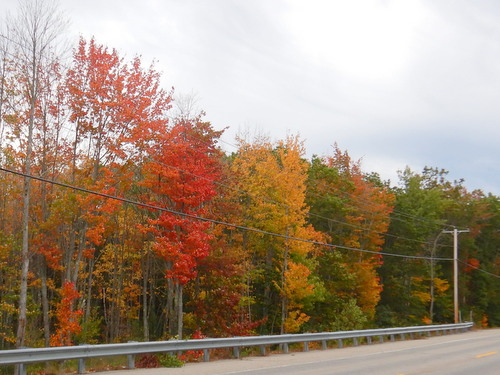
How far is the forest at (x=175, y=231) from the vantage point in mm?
22984

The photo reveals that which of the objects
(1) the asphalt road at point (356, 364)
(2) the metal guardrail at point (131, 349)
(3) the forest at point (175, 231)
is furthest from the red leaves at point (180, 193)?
(1) the asphalt road at point (356, 364)

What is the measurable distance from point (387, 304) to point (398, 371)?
37508mm

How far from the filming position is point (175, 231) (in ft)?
88.8

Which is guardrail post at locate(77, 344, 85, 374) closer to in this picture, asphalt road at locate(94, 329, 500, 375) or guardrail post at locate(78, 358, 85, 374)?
guardrail post at locate(78, 358, 85, 374)

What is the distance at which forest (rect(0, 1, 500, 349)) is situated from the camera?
2298cm

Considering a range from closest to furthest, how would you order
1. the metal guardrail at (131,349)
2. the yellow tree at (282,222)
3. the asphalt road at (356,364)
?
the metal guardrail at (131,349) → the asphalt road at (356,364) → the yellow tree at (282,222)

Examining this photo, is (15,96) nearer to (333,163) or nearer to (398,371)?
(398,371)

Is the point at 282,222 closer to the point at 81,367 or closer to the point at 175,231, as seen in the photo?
the point at 175,231

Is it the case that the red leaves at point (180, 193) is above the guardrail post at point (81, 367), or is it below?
above

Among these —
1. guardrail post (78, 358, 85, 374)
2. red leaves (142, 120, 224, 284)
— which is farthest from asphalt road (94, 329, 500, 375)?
red leaves (142, 120, 224, 284)

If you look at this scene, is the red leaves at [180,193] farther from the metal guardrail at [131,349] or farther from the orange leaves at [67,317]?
the metal guardrail at [131,349]

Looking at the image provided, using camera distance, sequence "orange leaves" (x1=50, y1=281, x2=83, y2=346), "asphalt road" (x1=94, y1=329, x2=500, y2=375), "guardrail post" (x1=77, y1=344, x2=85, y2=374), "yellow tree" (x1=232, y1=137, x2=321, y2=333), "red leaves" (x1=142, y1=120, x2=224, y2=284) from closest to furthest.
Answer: "guardrail post" (x1=77, y1=344, x2=85, y2=374)
"asphalt road" (x1=94, y1=329, x2=500, y2=375)
"orange leaves" (x1=50, y1=281, x2=83, y2=346)
"red leaves" (x1=142, y1=120, x2=224, y2=284)
"yellow tree" (x1=232, y1=137, x2=321, y2=333)

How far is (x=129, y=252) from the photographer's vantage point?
33.2m

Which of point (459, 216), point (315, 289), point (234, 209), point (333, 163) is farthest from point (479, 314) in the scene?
point (234, 209)
